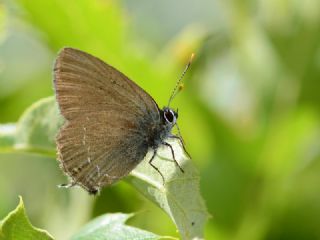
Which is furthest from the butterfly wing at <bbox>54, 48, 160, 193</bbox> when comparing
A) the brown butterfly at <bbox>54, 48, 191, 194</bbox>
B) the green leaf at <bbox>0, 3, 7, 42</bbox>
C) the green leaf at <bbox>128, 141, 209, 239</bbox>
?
the green leaf at <bbox>0, 3, 7, 42</bbox>

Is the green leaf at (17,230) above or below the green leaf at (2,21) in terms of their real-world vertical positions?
below

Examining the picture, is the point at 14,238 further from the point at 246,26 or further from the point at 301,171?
the point at 246,26

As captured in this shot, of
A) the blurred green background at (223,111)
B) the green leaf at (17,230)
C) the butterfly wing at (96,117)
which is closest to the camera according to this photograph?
the green leaf at (17,230)

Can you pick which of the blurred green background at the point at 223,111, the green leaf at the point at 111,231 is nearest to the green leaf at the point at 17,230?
the green leaf at the point at 111,231

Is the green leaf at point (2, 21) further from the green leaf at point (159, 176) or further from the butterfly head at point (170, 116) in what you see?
the butterfly head at point (170, 116)

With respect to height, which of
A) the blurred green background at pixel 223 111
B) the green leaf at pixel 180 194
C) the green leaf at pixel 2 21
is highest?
the green leaf at pixel 2 21

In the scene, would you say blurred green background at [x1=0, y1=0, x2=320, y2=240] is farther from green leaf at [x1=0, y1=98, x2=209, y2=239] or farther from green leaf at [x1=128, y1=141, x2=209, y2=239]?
green leaf at [x1=128, y1=141, x2=209, y2=239]
